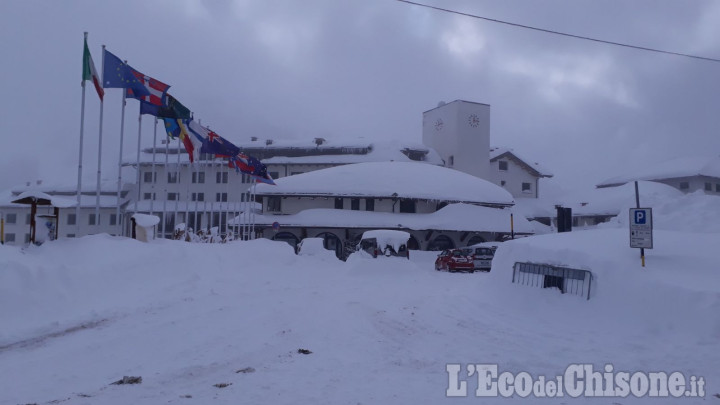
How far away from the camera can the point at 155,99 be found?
21391 mm

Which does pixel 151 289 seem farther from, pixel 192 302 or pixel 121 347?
pixel 121 347

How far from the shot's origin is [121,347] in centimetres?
859

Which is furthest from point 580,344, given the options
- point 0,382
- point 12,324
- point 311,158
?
point 311,158

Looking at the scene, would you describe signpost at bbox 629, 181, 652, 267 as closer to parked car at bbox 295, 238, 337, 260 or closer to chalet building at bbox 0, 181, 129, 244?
parked car at bbox 295, 238, 337, 260

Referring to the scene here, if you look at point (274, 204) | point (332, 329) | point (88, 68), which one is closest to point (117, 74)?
point (88, 68)

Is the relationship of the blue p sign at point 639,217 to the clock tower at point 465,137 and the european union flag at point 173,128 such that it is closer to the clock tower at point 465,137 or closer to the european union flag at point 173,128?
the european union flag at point 173,128

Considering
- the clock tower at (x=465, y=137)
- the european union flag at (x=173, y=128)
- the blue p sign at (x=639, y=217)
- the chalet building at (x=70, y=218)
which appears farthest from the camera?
the clock tower at (x=465, y=137)

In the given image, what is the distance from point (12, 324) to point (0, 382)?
354 cm

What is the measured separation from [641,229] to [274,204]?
41255 mm

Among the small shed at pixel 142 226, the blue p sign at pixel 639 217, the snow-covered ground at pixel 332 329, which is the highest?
the blue p sign at pixel 639 217

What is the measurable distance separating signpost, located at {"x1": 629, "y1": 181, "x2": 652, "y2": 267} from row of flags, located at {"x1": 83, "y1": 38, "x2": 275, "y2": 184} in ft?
52.1

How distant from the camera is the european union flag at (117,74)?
722 inches

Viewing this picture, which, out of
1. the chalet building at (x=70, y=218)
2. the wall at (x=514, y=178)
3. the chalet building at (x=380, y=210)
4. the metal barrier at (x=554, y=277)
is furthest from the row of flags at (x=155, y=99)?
the wall at (x=514, y=178)

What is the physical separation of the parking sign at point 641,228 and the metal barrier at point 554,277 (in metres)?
1.09
